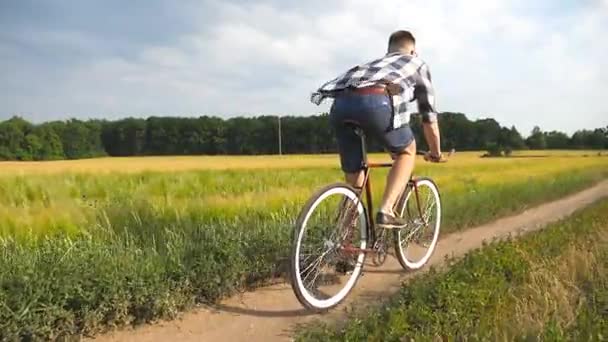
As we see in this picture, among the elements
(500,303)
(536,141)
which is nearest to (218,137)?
(536,141)

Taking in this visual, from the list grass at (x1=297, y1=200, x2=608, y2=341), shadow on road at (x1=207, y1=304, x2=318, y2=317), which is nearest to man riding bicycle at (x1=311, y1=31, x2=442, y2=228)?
grass at (x1=297, y1=200, x2=608, y2=341)

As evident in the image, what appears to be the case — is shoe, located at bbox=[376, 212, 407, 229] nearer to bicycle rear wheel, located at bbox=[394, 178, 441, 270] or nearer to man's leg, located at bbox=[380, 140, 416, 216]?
man's leg, located at bbox=[380, 140, 416, 216]

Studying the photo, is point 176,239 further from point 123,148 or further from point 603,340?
point 123,148

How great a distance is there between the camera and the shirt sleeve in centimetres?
415

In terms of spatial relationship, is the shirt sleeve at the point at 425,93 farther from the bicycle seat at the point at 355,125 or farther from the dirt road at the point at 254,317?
the dirt road at the point at 254,317

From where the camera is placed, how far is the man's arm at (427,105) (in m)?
4.16

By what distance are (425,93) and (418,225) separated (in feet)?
5.24

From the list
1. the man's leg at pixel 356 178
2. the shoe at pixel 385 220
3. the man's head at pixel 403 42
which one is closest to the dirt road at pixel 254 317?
the shoe at pixel 385 220

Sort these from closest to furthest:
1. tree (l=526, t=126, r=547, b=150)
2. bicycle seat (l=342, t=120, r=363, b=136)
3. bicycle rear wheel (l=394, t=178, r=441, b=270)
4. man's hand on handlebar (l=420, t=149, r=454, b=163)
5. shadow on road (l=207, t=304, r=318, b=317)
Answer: shadow on road (l=207, t=304, r=318, b=317) < bicycle seat (l=342, t=120, r=363, b=136) < man's hand on handlebar (l=420, t=149, r=454, b=163) < bicycle rear wheel (l=394, t=178, r=441, b=270) < tree (l=526, t=126, r=547, b=150)

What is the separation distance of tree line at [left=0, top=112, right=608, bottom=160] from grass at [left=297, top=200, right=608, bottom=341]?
72681 millimetres

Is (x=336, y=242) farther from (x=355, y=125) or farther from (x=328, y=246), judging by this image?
(x=355, y=125)

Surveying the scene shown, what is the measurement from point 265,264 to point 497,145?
81.0 meters

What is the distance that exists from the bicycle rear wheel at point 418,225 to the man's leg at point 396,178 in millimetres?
608

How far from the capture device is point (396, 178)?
4117 millimetres
